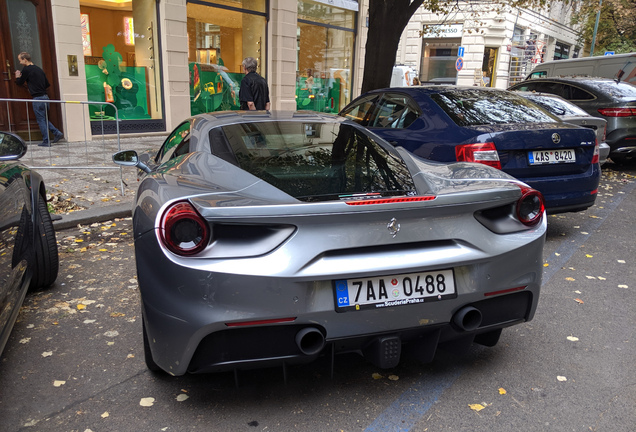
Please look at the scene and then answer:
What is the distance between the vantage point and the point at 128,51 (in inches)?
499

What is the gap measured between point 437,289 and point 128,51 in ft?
40.3

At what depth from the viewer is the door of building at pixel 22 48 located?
1052cm

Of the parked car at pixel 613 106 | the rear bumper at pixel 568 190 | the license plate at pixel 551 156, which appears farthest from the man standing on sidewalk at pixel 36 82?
the parked car at pixel 613 106

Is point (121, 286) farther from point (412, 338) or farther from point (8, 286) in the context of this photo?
point (412, 338)

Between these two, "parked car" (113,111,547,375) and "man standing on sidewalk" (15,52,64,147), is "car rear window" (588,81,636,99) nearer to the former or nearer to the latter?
"parked car" (113,111,547,375)

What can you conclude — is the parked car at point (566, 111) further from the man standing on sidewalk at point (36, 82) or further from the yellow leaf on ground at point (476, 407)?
the man standing on sidewalk at point (36, 82)

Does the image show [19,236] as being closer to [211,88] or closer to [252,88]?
[252,88]

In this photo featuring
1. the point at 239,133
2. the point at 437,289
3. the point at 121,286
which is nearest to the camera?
the point at 437,289

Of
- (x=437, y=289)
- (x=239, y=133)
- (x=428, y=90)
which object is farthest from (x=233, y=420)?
(x=428, y=90)

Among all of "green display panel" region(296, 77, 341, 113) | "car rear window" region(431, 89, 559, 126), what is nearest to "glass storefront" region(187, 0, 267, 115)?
"green display panel" region(296, 77, 341, 113)

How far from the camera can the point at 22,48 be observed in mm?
10758

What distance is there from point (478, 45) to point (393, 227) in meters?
32.1

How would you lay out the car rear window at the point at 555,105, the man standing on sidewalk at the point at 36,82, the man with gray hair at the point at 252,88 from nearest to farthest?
the car rear window at the point at 555,105, the man with gray hair at the point at 252,88, the man standing on sidewalk at the point at 36,82

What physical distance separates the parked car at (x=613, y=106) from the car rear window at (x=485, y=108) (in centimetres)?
519
